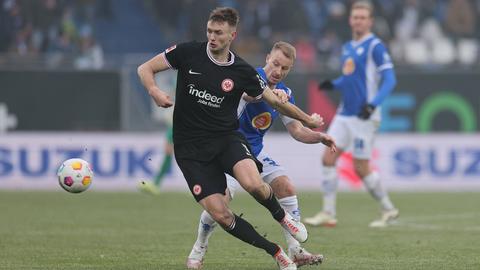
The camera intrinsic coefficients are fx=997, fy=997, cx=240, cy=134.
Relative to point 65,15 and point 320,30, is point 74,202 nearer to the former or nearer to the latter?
point 65,15

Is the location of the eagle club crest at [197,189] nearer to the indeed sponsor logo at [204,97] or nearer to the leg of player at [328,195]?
the indeed sponsor logo at [204,97]

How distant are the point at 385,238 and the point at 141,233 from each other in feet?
9.37

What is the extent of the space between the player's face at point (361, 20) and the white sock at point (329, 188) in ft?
6.15

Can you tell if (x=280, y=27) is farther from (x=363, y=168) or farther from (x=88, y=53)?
(x=363, y=168)

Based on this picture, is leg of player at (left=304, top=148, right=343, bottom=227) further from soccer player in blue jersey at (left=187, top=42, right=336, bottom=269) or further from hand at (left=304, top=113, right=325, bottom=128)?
hand at (left=304, top=113, right=325, bottom=128)

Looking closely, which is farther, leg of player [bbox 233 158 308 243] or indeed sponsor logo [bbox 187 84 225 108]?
indeed sponsor logo [bbox 187 84 225 108]

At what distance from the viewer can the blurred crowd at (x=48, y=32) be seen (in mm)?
21297

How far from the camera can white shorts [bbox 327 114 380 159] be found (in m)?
13.4

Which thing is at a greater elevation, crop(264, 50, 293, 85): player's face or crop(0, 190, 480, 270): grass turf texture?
crop(264, 50, 293, 85): player's face

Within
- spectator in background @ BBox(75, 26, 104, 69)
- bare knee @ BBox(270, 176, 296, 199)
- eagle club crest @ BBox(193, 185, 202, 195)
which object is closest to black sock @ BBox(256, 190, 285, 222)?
eagle club crest @ BBox(193, 185, 202, 195)

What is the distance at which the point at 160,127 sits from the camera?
20.3 m

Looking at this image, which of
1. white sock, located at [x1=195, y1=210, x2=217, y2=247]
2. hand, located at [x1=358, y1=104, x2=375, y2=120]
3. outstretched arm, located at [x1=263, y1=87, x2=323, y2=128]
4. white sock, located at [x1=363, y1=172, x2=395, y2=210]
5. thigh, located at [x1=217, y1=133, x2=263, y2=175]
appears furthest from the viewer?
white sock, located at [x1=363, y1=172, x2=395, y2=210]

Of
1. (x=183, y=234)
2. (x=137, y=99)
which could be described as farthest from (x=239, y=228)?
(x=137, y=99)

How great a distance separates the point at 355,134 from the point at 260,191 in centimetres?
550
